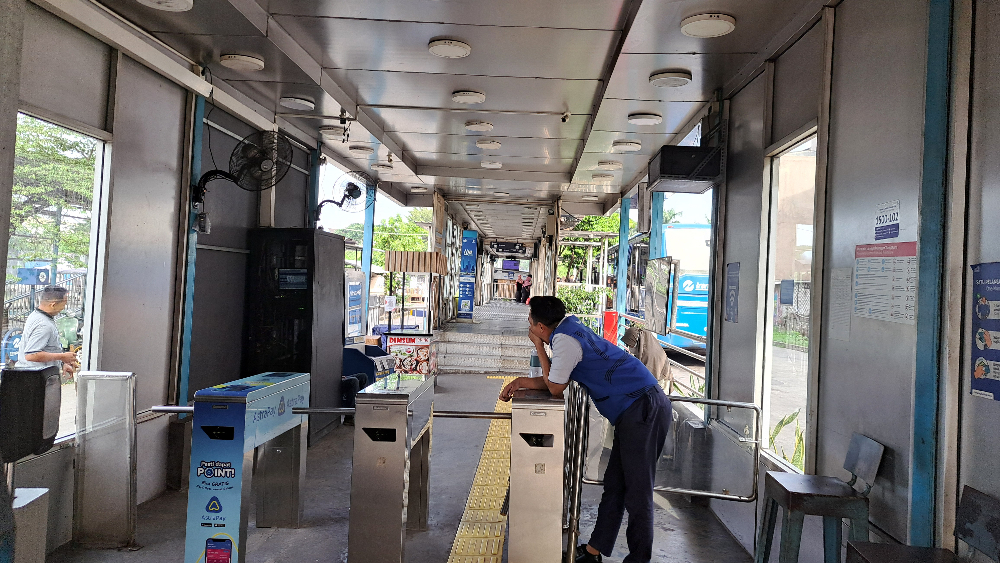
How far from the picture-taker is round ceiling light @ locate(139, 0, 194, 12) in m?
3.71

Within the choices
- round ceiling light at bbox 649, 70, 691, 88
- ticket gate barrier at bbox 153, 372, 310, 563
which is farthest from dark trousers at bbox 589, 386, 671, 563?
round ceiling light at bbox 649, 70, 691, 88

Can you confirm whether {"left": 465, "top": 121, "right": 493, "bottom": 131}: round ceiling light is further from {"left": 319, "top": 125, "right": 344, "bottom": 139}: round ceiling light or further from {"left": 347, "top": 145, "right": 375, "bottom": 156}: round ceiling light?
{"left": 347, "top": 145, "right": 375, "bottom": 156}: round ceiling light

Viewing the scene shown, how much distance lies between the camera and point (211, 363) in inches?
219

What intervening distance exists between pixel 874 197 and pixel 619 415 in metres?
1.66

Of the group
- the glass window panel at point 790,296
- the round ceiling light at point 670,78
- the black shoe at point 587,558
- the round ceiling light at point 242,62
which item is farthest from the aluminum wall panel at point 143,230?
the glass window panel at point 790,296

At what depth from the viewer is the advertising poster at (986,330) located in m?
2.09

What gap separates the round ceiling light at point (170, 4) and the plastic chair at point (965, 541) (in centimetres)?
436

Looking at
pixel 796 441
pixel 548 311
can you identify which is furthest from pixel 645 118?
pixel 796 441

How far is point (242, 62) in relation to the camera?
4.76 m

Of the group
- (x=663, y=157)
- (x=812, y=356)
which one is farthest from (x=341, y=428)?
(x=812, y=356)

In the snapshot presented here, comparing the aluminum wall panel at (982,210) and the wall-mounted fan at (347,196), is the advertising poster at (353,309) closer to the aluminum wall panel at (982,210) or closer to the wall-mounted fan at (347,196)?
the wall-mounted fan at (347,196)

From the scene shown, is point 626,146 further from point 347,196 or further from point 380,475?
point 380,475

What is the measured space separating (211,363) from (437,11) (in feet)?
11.9

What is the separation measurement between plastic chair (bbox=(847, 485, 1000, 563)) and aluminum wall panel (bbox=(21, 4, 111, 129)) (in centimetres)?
446
